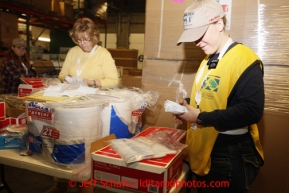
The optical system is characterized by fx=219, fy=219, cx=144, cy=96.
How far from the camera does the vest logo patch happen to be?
97 cm

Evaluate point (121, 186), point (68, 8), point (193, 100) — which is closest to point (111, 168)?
point (121, 186)

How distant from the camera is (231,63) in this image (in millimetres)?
932

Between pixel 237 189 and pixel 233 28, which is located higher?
pixel 233 28

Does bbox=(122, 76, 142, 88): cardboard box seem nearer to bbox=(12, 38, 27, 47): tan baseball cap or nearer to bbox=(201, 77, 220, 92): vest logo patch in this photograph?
bbox=(12, 38, 27, 47): tan baseball cap

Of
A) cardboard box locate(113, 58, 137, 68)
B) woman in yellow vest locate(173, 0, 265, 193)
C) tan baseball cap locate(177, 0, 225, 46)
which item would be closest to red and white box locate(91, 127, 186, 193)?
woman in yellow vest locate(173, 0, 265, 193)

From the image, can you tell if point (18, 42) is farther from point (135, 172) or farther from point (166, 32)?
point (135, 172)

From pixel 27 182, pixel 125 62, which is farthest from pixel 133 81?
pixel 125 62

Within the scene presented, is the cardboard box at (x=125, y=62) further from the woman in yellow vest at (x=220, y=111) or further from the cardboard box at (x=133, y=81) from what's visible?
the woman in yellow vest at (x=220, y=111)

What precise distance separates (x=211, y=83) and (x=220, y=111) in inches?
5.8

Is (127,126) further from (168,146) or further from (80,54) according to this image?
(80,54)

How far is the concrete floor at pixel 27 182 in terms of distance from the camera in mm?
2367

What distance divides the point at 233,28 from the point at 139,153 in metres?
1.04

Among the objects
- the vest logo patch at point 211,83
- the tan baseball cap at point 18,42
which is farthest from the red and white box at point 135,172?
the tan baseball cap at point 18,42

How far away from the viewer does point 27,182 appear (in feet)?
8.26
